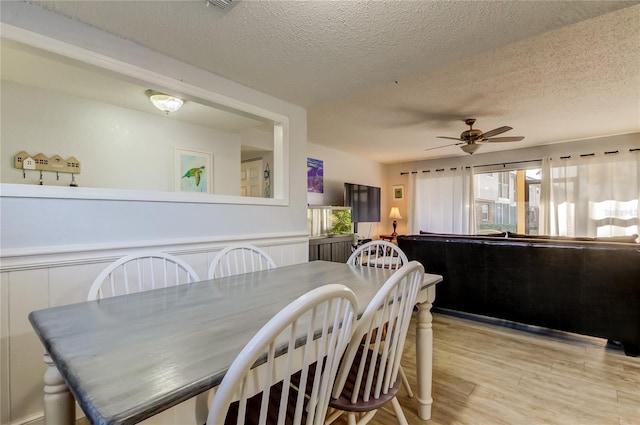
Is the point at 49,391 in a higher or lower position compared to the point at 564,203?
lower

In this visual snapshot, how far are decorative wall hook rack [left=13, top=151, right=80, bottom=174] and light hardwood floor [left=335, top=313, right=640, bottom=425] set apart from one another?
296 centimetres

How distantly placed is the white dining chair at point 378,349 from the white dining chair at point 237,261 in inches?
35.7

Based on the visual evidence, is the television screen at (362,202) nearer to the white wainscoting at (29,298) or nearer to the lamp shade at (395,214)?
the lamp shade at (395,214)

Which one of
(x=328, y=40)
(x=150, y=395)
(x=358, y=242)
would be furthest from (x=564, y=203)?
(x=150, y=395)

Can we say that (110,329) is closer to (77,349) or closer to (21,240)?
(77,349)

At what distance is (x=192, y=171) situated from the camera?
3383 millimetres

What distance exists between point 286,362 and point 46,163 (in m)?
2.95

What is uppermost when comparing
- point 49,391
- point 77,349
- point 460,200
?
point 460,200

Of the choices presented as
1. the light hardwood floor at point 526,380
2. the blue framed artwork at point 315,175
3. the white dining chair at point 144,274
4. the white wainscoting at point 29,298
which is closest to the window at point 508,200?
the blue framed artwork at point 315,175

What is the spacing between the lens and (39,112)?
247cm

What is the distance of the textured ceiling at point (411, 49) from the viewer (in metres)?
1.49

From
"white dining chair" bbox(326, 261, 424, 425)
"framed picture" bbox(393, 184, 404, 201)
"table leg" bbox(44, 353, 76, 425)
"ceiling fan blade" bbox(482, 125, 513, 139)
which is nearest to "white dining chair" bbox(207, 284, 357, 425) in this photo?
"white dining chair" bbox(326, 261, 424, 425)

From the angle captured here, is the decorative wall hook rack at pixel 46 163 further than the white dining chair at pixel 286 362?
Yes

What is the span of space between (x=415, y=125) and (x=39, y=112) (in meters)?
3.91
